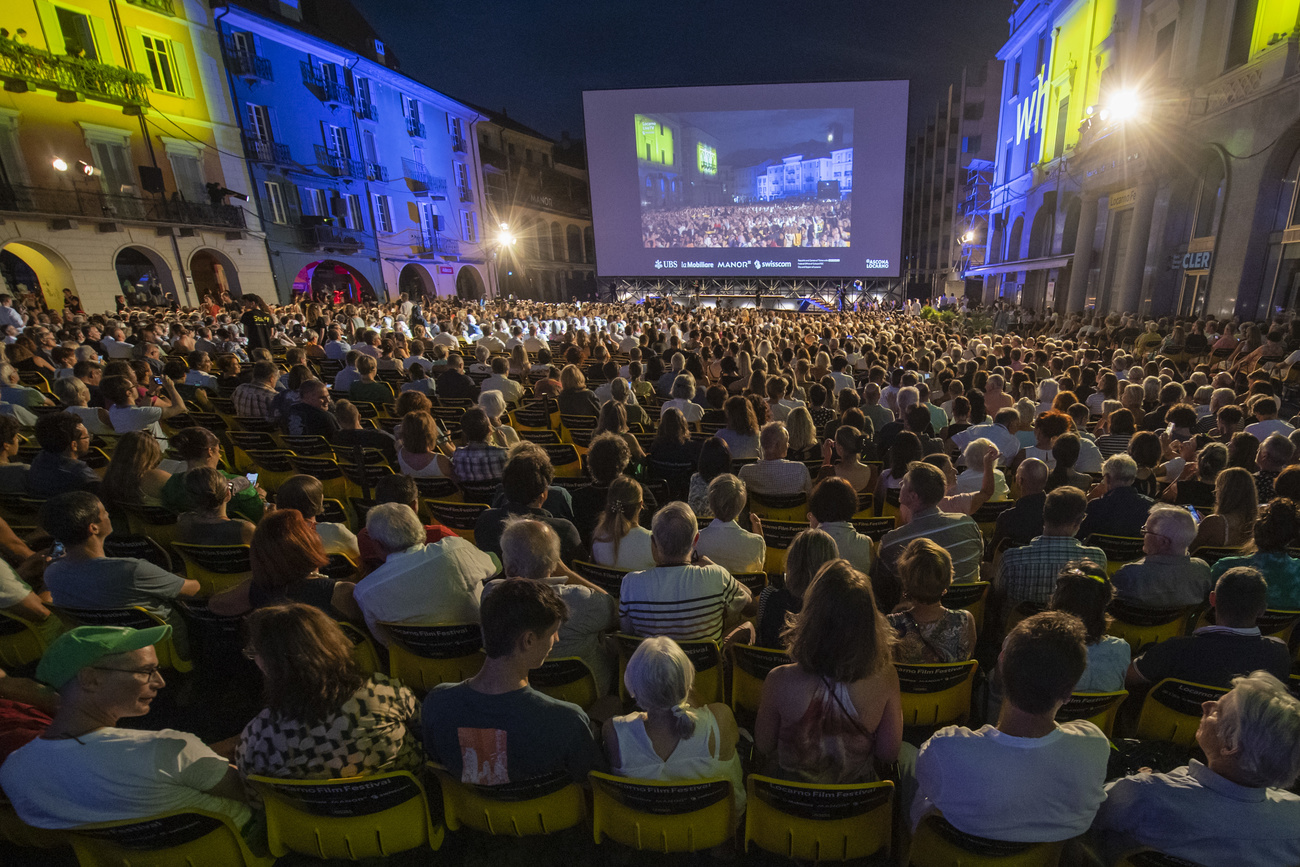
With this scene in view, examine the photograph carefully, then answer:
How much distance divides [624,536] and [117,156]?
80.1 ft

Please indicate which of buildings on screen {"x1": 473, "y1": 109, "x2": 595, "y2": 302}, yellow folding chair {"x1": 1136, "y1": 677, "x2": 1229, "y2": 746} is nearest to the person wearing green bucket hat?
yellow folding chair {"x1": 1136, "y1": 677, "x2": 1229, "y2": 746}

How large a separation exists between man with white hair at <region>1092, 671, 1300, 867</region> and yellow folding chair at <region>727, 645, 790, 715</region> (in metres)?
1.30

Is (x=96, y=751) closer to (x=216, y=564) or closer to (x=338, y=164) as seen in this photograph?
→ (x=216, y=564)

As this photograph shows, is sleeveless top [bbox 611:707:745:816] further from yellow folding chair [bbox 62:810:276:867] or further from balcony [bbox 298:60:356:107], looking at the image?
balcony [bbox 298:60:356:107]

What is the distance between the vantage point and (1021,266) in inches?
1148

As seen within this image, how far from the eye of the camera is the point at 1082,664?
5.79 feet

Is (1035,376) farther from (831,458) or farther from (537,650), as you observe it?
A: (537,650)

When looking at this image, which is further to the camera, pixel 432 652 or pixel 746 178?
pixel 746 178

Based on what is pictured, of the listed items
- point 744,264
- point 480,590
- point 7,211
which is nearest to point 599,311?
point 744,264

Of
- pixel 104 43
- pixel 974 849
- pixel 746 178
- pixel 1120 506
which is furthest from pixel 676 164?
pixel 974 849

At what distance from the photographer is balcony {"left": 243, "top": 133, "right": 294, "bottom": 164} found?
21938 mm

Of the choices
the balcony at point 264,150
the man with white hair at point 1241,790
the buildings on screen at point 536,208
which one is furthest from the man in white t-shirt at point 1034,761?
the buildings on screen at point 536,208

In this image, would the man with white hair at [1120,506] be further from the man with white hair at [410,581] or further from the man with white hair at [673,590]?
the man with white hair at [410,581]

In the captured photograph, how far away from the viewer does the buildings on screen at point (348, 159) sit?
74.0ft
